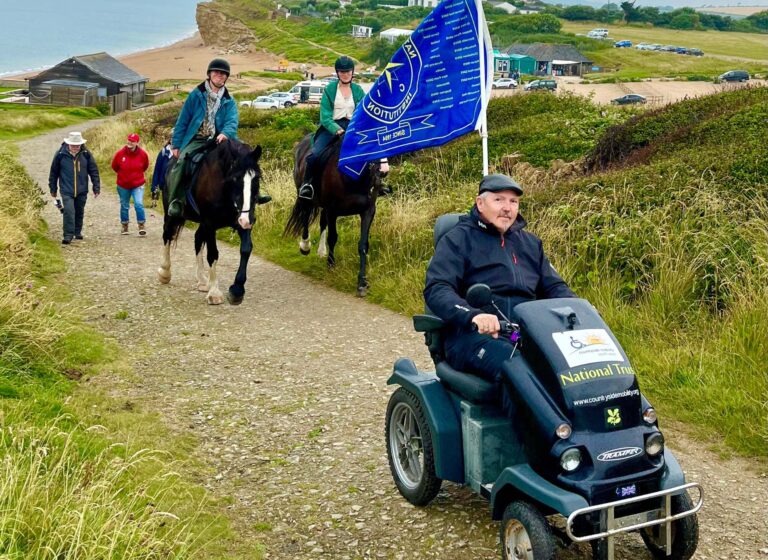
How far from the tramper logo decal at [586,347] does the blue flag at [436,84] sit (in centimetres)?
401

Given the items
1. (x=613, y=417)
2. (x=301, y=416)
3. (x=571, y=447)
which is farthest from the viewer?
(x=301, y=416)

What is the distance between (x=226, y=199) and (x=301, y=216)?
2765 mm

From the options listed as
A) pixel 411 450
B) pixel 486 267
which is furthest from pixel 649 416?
pixel 411 450

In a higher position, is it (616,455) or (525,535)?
(616,455)

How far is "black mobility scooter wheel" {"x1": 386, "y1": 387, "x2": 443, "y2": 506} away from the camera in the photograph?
18.4ft

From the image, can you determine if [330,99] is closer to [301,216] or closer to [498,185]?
[301,216]

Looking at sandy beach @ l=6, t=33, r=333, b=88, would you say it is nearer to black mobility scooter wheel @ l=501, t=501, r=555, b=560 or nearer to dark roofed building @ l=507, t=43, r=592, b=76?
dark roofed building @ l=507, t=43, r=592, b=76

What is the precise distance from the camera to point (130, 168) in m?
17.0

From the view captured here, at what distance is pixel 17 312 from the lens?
27.1 feet

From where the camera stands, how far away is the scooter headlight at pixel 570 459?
442 cm

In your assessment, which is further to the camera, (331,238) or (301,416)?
(331,238)

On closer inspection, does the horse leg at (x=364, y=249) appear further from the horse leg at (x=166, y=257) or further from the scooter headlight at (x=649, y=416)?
the scooter headlight at (x=649, y=416)

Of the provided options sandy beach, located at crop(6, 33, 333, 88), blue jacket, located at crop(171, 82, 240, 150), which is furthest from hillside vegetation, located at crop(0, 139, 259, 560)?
sandy beach, located at crop(6, 33, 333, 88)

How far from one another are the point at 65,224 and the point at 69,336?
6.81 meters
